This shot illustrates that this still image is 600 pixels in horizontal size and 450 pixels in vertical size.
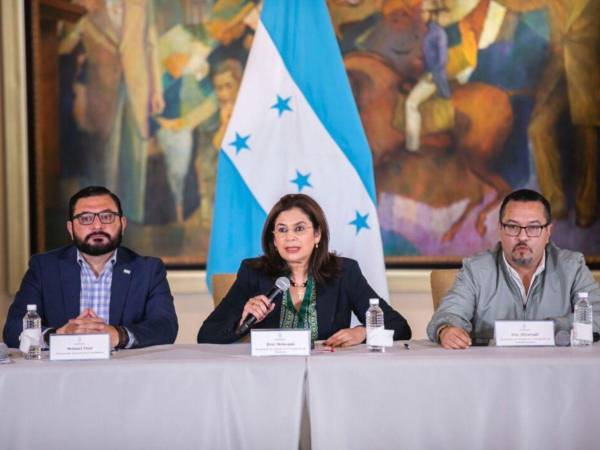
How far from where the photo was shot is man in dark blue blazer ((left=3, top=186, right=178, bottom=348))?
3.36m

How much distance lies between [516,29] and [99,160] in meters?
2.54

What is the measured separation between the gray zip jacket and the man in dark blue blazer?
1.14 meters

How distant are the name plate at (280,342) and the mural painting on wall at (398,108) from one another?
2.26 m

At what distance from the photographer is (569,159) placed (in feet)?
15.7

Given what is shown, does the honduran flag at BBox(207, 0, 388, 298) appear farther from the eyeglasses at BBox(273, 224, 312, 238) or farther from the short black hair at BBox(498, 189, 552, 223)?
the short black hair at BBox(498, 189, 552, 223)

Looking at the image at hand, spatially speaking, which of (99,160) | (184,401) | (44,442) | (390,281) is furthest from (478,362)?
(99,160)

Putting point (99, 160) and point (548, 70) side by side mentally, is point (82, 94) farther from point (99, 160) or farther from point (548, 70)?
point (548, 70)

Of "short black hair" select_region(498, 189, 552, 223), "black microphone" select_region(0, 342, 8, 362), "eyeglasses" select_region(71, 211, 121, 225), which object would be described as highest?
"short black hair" select_region(498, 189, 552, 223)

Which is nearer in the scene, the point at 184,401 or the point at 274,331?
the point at 184,401

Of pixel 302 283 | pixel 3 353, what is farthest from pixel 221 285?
pixel 3 353

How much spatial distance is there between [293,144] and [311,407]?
2.40 metres

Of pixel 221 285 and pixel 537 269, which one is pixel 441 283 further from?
pixel 221 285

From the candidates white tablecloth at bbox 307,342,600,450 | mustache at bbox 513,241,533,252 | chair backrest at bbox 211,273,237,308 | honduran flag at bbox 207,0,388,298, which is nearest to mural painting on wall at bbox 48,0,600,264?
honduran flag at bbox 207,0,388,298

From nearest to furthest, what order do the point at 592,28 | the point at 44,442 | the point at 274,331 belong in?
the point at 44,442
the point at 274,331
the point at 592,28
